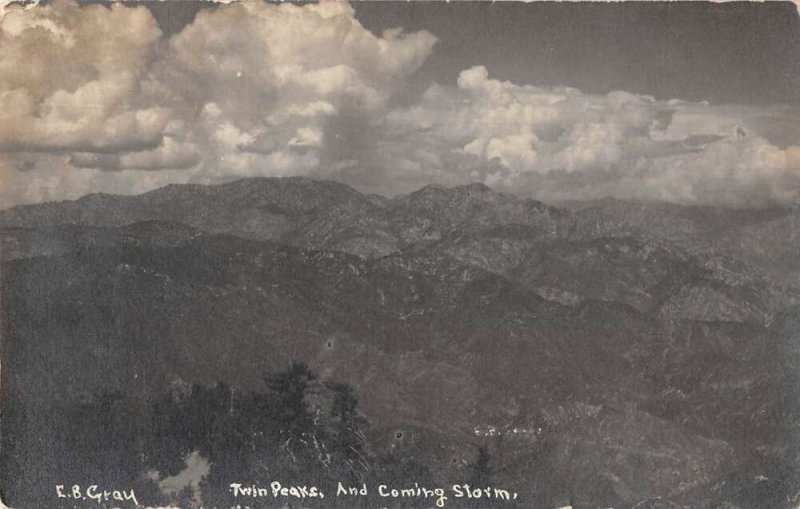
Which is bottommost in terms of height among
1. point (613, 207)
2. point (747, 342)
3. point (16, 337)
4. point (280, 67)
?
point (747, 342)

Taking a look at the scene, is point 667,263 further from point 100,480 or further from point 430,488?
point 100,480

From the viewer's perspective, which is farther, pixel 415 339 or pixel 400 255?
pixel 400 255

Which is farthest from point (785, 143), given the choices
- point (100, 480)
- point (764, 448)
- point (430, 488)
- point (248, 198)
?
point (100, 480)

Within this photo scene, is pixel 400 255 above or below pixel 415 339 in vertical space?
above

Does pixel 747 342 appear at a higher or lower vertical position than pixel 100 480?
higher
